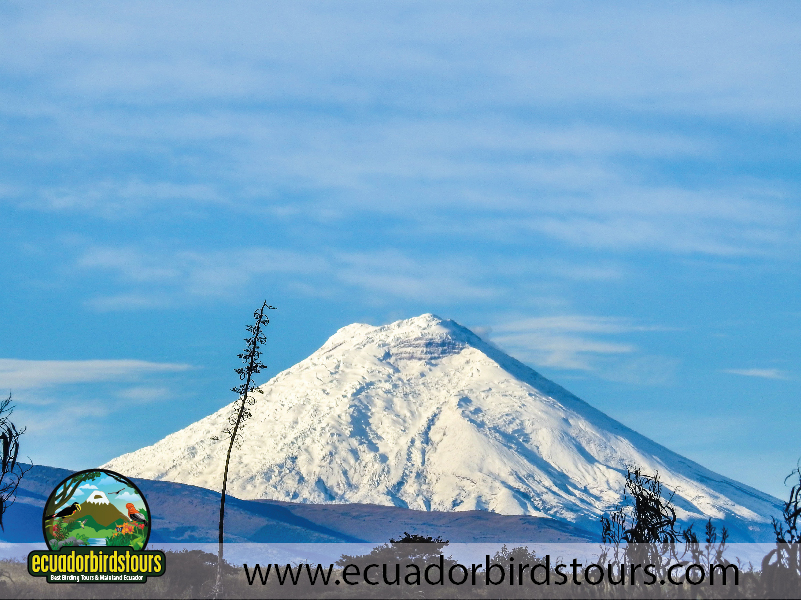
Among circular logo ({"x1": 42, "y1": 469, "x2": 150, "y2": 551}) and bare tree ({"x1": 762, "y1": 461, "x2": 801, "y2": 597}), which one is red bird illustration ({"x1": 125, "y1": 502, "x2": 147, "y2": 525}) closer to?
circular logo ({"x1": 42, "y1": 469, "x2": 150, "y2": 551})

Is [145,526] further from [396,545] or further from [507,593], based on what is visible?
[396,545]

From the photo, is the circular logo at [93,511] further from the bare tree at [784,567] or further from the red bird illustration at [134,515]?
the bare tree at [784,567]

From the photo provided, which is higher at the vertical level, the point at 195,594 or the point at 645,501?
the point at 645,501

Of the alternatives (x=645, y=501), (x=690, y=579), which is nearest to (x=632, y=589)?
(x=690, y=579)

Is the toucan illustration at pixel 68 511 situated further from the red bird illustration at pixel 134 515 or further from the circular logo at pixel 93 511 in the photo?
the red bird illustration at pixel 134 515

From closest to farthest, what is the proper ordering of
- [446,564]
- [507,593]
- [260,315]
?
[507,593], [446,564], [260,315]

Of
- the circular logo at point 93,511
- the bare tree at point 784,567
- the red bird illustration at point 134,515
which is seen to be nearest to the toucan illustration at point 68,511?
the circular logo at point 93,511

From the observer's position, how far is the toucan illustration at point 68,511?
126 ft

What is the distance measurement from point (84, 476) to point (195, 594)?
13810mm

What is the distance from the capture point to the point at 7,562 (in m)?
53.0

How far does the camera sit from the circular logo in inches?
1516

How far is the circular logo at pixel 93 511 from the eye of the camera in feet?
126

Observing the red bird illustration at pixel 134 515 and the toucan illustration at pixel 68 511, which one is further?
the red bird illustration at pixel 134 515

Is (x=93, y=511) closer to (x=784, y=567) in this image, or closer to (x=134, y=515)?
(x=134, y=515)
